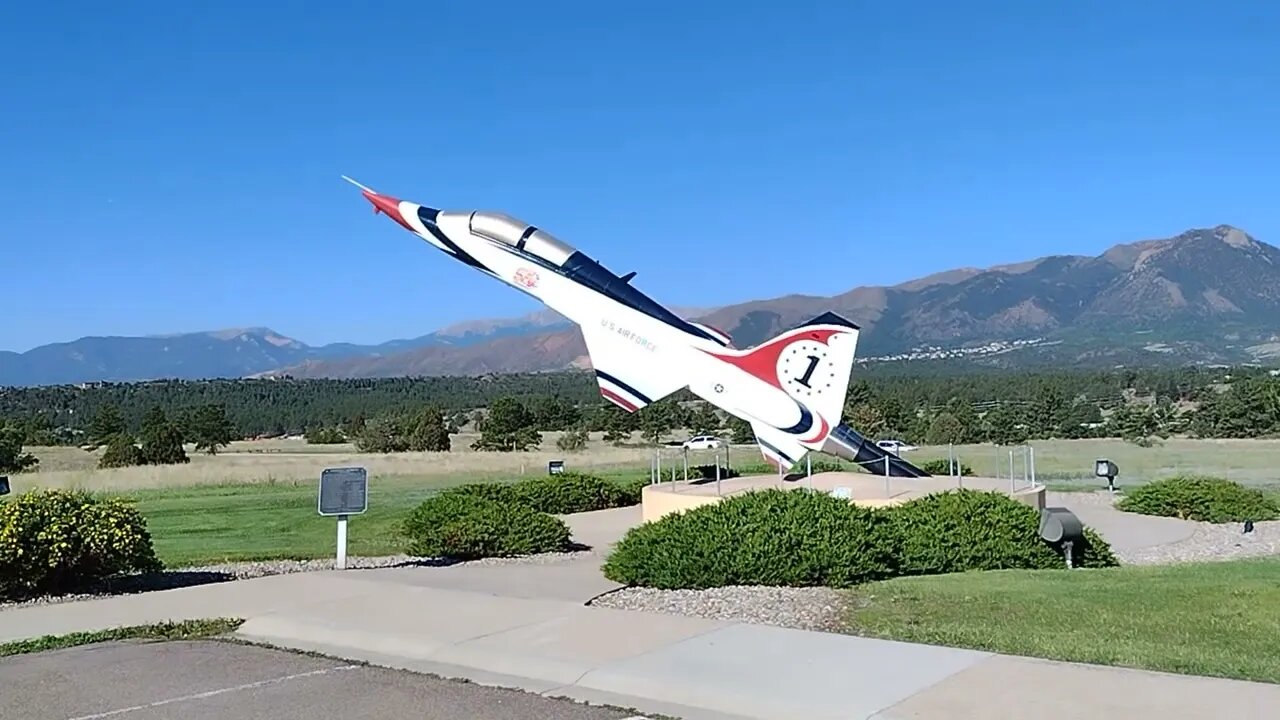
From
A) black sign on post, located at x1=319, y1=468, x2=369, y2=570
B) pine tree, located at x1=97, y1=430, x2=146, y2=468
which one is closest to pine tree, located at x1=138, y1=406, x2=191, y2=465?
pine tree, located at x1=97, y1=430, x2=146, y2=468

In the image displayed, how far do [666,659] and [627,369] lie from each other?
1354cm

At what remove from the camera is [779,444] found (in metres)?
20.6

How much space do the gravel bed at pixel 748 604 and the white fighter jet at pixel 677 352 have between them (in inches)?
349

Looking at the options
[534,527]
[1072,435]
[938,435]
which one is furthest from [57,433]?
[534,527]

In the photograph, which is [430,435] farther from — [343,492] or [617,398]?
[343,492]

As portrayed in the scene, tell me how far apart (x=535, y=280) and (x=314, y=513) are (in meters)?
7.49

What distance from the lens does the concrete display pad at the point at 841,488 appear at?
18.4 meters

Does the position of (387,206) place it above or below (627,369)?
above

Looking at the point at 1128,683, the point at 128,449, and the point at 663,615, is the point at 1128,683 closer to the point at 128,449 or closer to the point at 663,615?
the point at 663,615

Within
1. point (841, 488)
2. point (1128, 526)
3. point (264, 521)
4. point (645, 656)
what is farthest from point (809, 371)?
point (645, 656)

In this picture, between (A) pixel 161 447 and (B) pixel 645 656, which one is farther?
(A) pixel 161 447

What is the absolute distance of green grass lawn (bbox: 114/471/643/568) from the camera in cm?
1759

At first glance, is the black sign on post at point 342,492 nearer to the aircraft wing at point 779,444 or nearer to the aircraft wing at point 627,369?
the aircraft wing at point 627,369

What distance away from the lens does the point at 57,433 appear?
85.7 m
